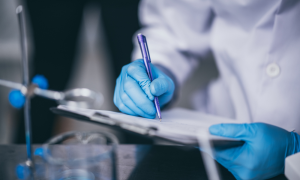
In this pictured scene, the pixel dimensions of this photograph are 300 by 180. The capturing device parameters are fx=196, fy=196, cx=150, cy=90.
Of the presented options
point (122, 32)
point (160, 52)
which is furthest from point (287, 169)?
point (122, 32)

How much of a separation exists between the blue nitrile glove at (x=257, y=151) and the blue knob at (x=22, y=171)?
36 cm

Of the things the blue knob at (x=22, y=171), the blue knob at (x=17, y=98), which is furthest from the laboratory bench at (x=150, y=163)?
the blue knob at (x=17, y=98)

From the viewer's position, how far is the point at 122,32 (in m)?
1.83

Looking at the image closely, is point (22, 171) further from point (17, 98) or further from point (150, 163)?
point (150, 163)

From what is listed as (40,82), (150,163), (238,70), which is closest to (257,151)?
(150,163)

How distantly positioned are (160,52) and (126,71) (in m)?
0.24

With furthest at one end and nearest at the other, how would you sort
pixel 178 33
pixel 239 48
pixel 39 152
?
pixel 178 33
pixel 239 48
pixel 39 152

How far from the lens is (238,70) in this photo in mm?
606

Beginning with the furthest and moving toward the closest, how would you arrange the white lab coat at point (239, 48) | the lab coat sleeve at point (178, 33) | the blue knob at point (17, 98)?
the lab coat sleeve at point (178, 33) → the white lab coat at point (239, 48) → the blue knob at point (17, 98)

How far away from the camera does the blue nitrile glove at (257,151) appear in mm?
357

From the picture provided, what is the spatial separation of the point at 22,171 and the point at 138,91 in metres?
0.28

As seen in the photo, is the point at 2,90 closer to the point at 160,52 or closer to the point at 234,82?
the point at 160,52

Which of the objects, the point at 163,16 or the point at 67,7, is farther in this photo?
the point at 67,7

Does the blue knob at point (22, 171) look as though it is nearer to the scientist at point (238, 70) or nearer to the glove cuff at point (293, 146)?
the scientist at point (238, 70)
